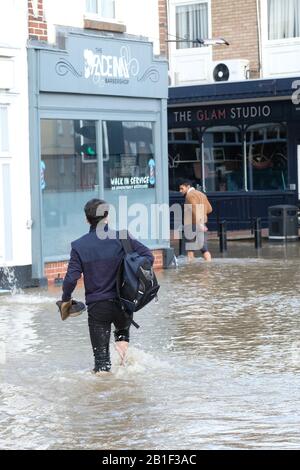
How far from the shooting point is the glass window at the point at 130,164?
1872 cm

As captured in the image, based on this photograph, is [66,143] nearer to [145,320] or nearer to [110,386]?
[145,320]

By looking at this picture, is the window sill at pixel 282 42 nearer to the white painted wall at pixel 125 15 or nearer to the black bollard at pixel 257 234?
the black bollard at pixel 257 234

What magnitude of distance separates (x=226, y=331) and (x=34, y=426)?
14.8ft

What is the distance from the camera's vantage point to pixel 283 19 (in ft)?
92.1

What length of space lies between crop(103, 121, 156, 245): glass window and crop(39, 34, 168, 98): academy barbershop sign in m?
0.65

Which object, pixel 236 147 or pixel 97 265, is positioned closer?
pixel 97 265

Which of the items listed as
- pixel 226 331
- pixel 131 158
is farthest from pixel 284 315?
pixel 131 158

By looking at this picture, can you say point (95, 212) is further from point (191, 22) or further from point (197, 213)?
point (191, 22)

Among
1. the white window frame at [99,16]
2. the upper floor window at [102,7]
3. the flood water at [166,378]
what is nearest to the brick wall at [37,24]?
the white window frame at [99,16]

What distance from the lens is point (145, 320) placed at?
1319 centimetres

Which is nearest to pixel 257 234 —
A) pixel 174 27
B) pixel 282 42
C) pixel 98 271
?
pixel 282 42

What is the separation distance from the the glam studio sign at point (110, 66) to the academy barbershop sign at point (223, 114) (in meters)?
10.1

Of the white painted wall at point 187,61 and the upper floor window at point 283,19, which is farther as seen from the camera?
the white painted wall at point 187,61

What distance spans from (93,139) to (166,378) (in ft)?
30.5
